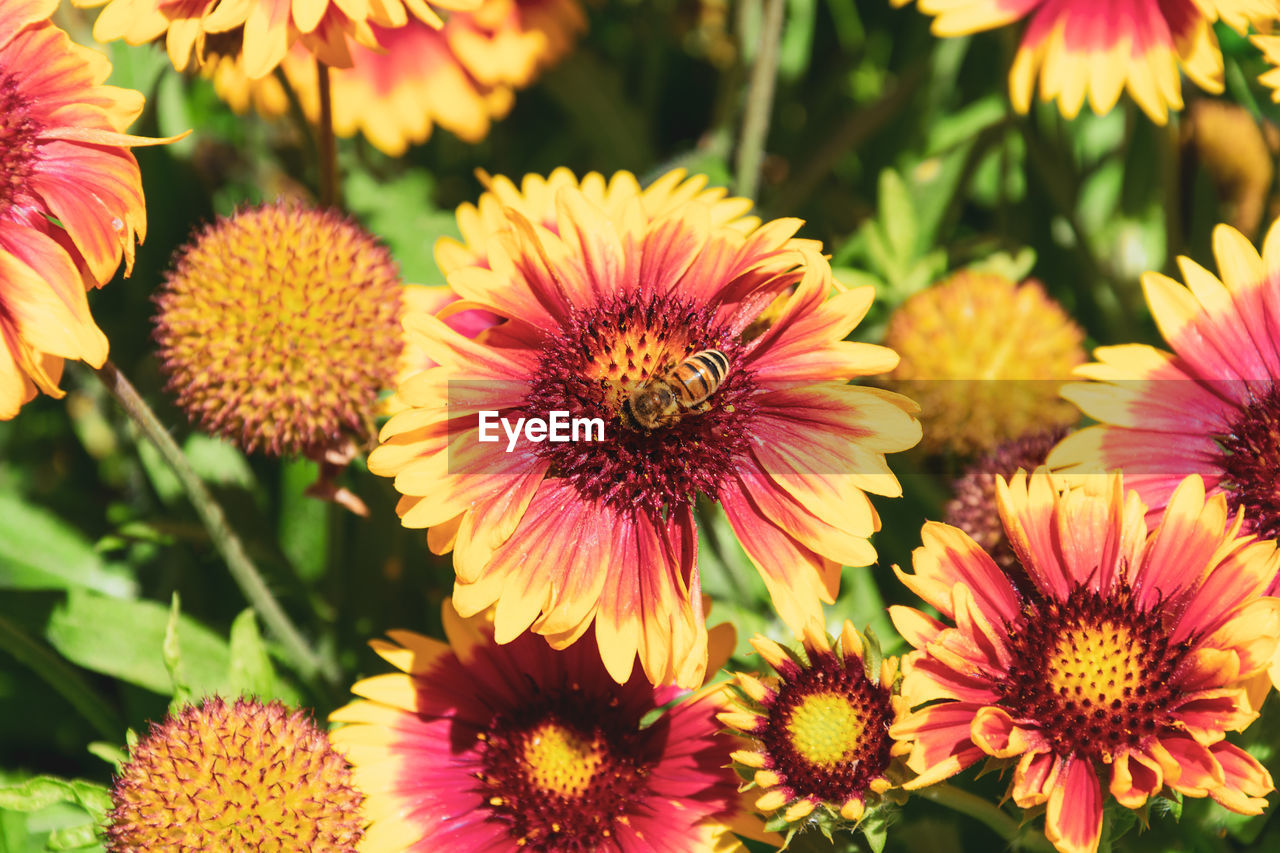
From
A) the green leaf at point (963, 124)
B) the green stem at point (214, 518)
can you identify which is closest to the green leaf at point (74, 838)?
the green stem at point (214, 518)

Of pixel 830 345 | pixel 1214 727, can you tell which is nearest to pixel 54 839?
pixel 830 345

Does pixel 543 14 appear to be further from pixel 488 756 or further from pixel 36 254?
pixel 488 756

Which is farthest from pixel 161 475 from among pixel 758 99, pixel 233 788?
pixel 758 99

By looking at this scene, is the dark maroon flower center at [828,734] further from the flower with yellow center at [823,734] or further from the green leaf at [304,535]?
the green leaf at [304,535]

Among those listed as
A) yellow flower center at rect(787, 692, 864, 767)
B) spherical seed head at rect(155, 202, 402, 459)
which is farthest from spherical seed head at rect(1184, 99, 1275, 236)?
spherical seed head at rect(155, 202, 402, 459)

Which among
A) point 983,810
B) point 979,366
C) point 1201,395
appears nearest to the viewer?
point 983,810

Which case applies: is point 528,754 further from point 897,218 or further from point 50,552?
point 897,218
